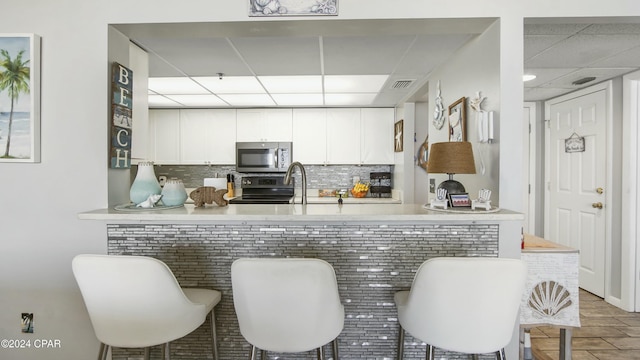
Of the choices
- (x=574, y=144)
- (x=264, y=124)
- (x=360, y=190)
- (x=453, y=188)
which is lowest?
(x=360, y=190)

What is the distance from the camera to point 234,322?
1658mm

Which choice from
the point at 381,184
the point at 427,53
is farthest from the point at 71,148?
the point at 381,184

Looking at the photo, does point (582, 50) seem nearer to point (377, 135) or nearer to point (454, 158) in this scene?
point (454, 158)

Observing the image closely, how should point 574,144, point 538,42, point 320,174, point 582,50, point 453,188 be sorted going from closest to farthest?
1. point 453,188
2. point 538,42
3. point 582,50
4. point 574,144
5. point 320,174

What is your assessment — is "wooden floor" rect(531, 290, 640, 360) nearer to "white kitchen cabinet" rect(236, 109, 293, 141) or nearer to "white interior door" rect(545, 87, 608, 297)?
"white interior door" rect(545, 87, 608, 297)

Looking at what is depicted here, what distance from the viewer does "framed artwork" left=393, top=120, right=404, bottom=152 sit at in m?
3.78

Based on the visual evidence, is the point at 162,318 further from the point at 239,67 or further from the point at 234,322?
the point at 239,67

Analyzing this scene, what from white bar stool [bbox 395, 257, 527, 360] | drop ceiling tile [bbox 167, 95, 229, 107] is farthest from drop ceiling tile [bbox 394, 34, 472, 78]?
drop ceiling tile [bbox 167, 95, 229, 107]

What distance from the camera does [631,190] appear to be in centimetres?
271

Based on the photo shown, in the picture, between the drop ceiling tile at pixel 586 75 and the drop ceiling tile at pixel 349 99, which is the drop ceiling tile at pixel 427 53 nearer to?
the drop ceiling tile at pixel 349 99

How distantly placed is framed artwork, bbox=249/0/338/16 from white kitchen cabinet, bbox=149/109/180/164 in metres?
2.96

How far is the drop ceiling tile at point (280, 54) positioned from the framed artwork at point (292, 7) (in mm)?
441

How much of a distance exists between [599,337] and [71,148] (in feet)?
12.3

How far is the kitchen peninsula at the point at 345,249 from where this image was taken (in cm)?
160
